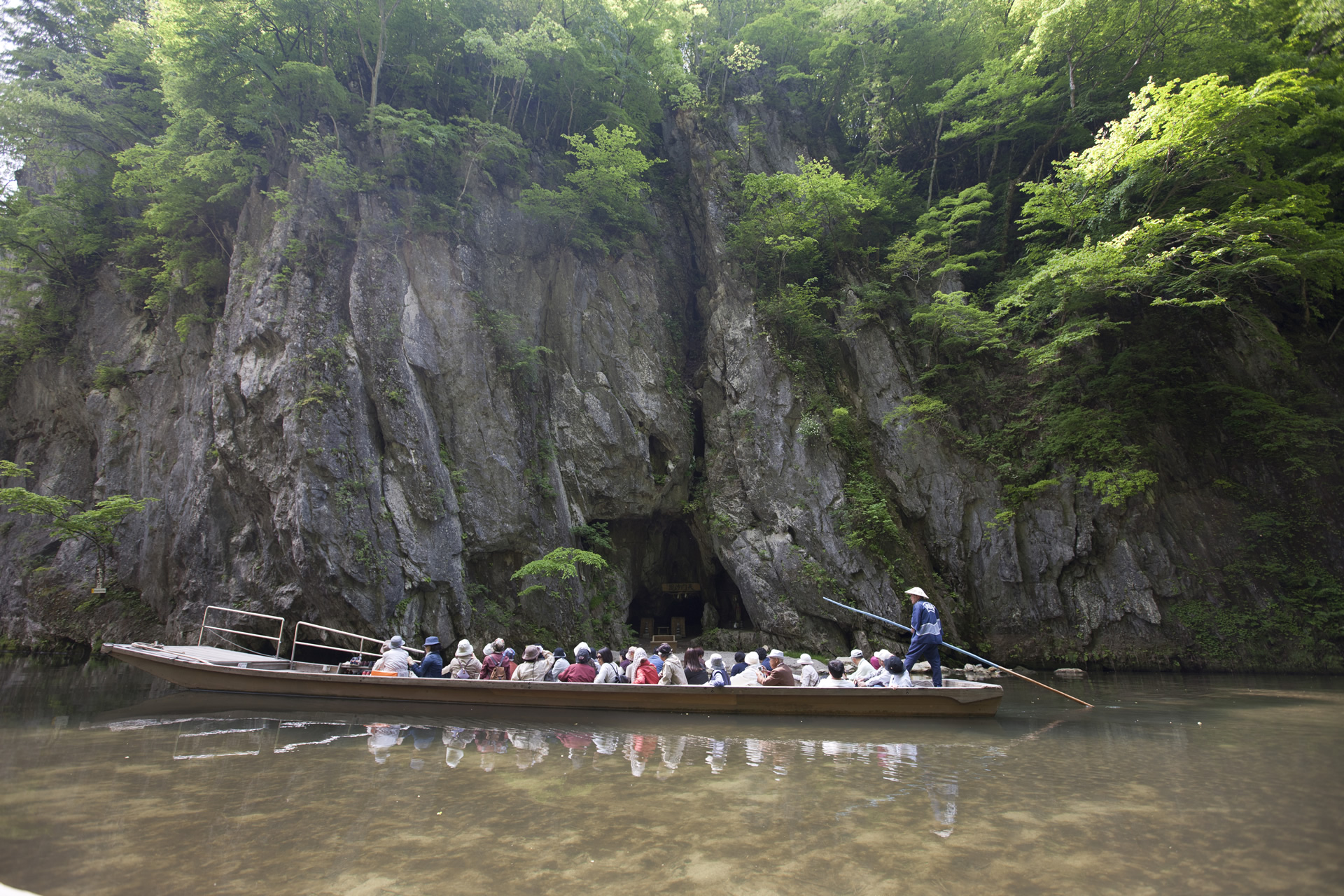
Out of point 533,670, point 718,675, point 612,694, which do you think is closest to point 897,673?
point 718,675

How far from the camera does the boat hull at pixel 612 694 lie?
26.7 feet

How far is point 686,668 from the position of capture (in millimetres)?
9109

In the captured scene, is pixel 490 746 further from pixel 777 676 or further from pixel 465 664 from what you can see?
pixel 777 676

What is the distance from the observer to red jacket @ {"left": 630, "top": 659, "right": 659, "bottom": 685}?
915cm

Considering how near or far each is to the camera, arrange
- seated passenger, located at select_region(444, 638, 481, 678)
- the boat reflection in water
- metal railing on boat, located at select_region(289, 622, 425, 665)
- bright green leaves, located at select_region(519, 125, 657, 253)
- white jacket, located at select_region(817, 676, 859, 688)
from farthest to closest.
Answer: bright green leaves, located at select_region(519, 125, 657, 253)
metal railing on boat, located at select_region(289, 622, 425, 665)
seated passenger, located at select_region(444, 638, 481, 678)
white jacket, located at select_region(817, 676, 859, 688)
the boat reflection in water

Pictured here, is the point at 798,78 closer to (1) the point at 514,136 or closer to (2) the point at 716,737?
(1) the point at 514,136

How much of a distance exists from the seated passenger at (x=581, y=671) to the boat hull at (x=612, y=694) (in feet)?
1.10

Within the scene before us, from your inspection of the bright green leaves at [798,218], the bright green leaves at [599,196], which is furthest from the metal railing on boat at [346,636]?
the bright green leaves at [798,218]

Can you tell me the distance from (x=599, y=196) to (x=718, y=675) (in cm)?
1462

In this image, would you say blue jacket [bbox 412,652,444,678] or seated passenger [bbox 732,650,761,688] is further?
blue jacket [bbox 412,652,444,678]

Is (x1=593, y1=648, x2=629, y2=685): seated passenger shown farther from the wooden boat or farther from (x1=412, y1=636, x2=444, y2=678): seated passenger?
(x1=412, y1=636, x2=444, y2=678): seated passenger

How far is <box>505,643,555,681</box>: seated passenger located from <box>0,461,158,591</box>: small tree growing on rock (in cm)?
1253

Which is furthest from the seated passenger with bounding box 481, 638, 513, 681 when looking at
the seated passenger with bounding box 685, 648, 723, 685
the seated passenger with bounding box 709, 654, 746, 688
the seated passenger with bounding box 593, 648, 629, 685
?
the seated passenger with bounding box 709, 654, 746, 688

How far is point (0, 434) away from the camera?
Answer: 19016mm
